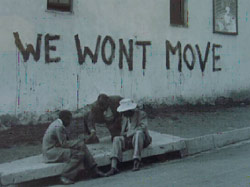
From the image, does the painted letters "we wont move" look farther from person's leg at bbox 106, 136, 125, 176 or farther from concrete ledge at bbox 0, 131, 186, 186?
person's leg at bbox 106, 136, 125, 176

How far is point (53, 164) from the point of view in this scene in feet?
15.7

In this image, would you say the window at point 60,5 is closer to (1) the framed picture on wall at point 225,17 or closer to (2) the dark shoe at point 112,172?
(2) the dark shoe at point 112,172

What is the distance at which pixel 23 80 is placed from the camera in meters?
7.35

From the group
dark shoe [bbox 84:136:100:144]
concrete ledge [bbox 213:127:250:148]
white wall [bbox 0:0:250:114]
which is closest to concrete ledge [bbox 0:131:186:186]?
dark shoe [bbox 84:136:100:144]

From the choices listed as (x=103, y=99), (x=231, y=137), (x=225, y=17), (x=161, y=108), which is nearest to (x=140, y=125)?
(x=103, y=99)

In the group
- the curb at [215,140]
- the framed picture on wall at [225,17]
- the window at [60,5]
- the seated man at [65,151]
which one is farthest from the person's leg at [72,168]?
the framed picture on wall at [225,17]

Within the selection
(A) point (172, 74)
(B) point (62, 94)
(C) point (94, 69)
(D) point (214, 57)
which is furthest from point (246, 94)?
(B) point (62, 94)

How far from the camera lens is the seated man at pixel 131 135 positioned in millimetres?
5145

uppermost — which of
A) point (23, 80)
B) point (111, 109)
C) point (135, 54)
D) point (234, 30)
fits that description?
point (234, 30)

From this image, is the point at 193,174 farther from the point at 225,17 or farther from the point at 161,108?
the point at 225,17

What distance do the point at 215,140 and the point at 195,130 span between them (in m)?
0.73

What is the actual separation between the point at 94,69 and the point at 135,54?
1313mm

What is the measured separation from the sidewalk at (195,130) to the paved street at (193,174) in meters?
0.32

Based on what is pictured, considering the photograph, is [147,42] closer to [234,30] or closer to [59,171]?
[234,30]
